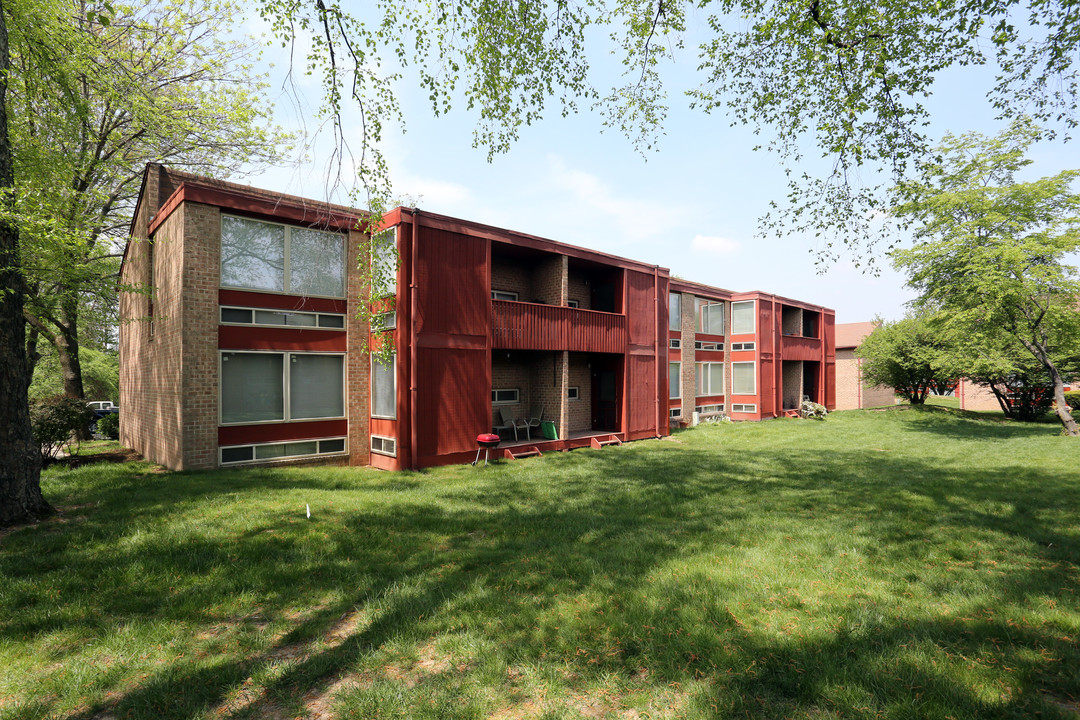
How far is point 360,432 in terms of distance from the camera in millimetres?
12570

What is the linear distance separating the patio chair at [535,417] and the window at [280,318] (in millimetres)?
6727

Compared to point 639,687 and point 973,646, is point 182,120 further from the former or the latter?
point 973,646

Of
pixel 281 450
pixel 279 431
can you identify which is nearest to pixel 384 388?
pixel 279 431

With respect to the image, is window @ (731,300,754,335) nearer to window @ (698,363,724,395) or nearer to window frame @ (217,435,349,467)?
window @ (698,363,724,395)

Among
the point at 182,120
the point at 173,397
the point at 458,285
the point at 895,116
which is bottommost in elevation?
the point at 173,397

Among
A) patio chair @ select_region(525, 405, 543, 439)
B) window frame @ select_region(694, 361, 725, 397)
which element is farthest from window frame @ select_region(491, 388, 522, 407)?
window frame @ select_region(694, 361, 725, 397)

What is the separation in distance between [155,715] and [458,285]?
10699 millimetres

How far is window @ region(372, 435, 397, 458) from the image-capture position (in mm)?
11867

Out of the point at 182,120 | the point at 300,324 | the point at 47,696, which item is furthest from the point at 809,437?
the point at 182,120

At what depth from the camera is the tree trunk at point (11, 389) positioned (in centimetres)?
673

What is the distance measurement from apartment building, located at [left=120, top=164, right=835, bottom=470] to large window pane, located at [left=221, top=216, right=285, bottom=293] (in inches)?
1.1

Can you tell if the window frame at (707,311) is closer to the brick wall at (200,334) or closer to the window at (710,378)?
the window at (710,378)

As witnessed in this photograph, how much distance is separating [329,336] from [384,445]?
3.05m

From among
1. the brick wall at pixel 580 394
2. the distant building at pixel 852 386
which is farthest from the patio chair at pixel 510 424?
the distant building at pixel 852 386
